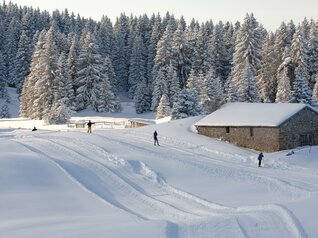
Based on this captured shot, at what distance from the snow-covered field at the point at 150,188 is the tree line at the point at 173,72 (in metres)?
17.9

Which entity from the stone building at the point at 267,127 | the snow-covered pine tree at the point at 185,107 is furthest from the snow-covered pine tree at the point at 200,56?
the stone building at the point at 267,127

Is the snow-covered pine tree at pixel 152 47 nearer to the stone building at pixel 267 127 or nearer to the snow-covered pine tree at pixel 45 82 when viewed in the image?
the snow-covered pine tree at pixel 45 82

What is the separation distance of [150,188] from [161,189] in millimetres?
588

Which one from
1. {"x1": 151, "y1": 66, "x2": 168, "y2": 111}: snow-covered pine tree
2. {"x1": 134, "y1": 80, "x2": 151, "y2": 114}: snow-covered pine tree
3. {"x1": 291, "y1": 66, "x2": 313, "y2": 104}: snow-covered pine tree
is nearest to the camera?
{"x1": 291, "y1": 66, "x2": 313, "y2": 104}: snow-covered pine tree

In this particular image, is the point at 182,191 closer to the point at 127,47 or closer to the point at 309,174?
the point at 309,174

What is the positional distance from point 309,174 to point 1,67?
258ft

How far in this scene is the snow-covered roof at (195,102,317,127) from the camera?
43.5 metres

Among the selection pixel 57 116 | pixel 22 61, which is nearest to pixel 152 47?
pixel 22 61

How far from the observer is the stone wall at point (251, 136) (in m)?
42.7

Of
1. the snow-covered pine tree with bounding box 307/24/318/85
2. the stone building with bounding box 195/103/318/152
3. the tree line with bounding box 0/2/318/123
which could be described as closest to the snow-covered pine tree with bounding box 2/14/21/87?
the tree line with bounding box 0/2/318/123

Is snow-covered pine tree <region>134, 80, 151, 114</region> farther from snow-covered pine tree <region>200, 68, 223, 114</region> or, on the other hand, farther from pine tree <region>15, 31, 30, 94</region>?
pine tree <region>15, 31, 30, 94</region>

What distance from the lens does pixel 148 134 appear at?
150ft

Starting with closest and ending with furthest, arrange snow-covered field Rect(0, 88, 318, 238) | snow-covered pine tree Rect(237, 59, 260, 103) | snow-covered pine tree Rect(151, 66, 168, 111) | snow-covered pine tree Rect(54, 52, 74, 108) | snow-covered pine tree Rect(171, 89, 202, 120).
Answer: snow-covered field Rect(0, 88, 318, 238)
snow-covered pine tree Rect(171, 89, 202, 120)
snow-covered pine tree Rect(237, 59, 260, 103)
snow-covered pine tree Rect(54, 52, 74, 108)
snow-covered pine tree Rect(151, 66, 168, 111)

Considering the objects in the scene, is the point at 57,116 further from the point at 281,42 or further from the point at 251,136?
the point at 281,42
